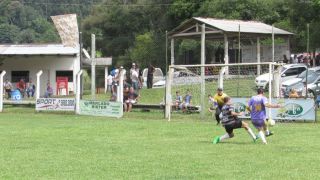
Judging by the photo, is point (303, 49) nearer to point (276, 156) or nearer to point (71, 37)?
point (71, 37)

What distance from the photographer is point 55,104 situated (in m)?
34.2

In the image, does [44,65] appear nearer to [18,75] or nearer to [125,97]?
[18,75]

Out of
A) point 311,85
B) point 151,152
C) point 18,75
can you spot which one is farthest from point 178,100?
point 18,75

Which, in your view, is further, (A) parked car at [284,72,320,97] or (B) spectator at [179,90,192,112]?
(A) parked car at [284,72,320,97]

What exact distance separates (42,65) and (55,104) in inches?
881

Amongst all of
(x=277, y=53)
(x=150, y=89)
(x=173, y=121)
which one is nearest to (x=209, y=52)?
(x=277, y=53)

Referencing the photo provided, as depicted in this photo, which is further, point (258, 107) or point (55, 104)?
point (55, 104)

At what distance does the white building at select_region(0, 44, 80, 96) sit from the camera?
5450cm

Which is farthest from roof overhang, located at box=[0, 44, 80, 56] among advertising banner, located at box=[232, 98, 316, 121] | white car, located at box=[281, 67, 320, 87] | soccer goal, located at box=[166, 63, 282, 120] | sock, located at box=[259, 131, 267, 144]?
sock, located at box=[259, 131, 267, 144]

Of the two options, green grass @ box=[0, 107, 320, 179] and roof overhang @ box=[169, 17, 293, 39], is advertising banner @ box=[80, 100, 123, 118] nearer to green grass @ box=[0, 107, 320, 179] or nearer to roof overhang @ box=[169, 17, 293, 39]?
green grass @ box=[0, 107, 320, 179]

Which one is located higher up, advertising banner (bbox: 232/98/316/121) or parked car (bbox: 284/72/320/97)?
parked car (bbox: 284/72/320/97)

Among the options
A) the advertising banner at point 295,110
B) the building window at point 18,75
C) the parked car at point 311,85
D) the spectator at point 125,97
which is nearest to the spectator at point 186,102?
the spectator at point 125,97

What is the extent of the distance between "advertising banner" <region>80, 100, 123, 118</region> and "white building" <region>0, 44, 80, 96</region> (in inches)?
853

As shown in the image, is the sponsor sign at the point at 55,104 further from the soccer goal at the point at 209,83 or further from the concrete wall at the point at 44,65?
the concrete wall at the point at 44,65
